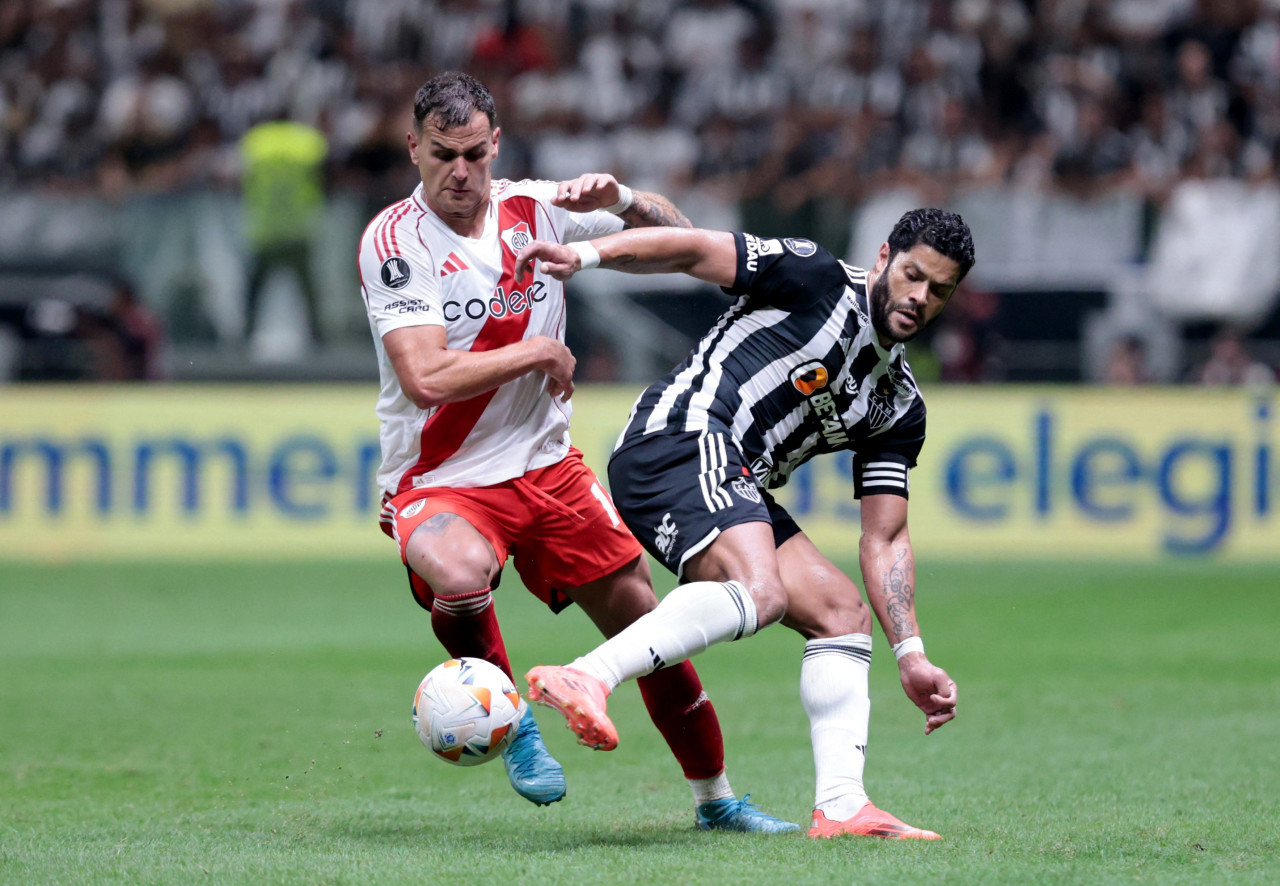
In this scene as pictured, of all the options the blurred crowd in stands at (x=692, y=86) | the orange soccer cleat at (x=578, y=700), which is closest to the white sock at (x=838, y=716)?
the orange soccer cleat at (x=578, y=700)

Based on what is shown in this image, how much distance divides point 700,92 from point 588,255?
11.7 m

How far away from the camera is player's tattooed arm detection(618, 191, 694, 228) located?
5.74 metres

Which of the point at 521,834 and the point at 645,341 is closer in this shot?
the point at 521,834

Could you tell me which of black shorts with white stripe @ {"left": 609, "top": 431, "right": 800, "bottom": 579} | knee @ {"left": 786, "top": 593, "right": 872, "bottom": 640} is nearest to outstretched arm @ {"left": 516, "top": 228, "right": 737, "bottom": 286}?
black shorts with white stripe @ {"left": 609, "top": 431, "right": 800, "bottom": 579}

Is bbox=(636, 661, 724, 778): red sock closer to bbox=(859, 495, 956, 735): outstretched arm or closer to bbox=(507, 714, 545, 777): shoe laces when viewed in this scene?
bbox=(507, 714, 545, 777): shoe laces

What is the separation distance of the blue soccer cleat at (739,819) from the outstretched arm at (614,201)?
6.39 ft

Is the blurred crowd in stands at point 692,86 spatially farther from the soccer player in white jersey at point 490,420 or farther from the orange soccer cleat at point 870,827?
the orange soccer cleat at point 870,827

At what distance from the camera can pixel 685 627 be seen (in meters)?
4.63

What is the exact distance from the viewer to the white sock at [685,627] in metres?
4.58

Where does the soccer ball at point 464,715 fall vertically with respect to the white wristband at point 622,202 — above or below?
below

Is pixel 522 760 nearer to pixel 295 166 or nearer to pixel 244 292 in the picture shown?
pixel 244 292

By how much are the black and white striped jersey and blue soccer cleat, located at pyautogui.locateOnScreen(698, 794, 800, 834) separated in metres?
1.05

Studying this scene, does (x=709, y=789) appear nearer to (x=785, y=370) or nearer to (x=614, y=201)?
(x=785, y=370)

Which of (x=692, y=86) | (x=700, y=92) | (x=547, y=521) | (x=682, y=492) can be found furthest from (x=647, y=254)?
(x=692, y=86)
